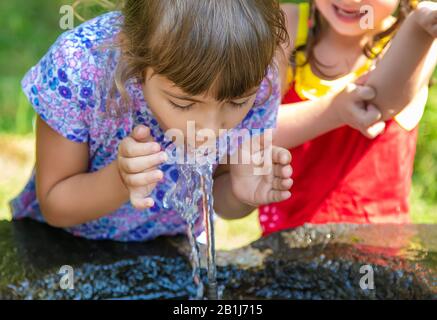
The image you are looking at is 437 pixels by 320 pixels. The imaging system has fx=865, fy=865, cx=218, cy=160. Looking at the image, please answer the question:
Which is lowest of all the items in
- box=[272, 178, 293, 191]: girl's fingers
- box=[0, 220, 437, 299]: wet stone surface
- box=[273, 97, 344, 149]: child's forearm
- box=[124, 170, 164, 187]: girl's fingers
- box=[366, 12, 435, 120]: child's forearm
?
box=[0, 220, 437, 299]: wet stone surface

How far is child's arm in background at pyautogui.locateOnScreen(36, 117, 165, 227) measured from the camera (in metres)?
2.07

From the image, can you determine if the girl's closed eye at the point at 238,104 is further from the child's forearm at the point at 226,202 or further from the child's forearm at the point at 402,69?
the child's forearm at the point at 402,69

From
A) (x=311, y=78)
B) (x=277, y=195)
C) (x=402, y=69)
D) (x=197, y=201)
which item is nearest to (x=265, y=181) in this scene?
(x=277, y=195)

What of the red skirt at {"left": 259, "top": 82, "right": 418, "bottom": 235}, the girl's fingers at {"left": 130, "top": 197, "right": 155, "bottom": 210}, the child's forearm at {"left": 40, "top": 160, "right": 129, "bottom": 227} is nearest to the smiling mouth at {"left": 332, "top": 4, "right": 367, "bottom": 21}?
the red skirt at {"left": 259, "top": 82, "right": 418, "bottom": 235}

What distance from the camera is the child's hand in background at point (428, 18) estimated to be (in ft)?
7.27

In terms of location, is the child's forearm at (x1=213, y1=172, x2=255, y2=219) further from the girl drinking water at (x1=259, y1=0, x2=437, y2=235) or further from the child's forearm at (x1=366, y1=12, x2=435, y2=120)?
the child's forearm at (x1=366, y1=12, x2=435, y2=120)

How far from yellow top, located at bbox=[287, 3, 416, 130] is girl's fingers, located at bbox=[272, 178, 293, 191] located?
655 mm

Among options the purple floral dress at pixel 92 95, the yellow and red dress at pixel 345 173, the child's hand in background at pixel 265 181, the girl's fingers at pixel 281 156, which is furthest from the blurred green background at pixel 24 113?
the girl's fingers at pixel 281 156

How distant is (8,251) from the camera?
2.13m

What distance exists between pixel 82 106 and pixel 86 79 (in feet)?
0.24

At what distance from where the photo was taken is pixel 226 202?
Answer: 230cm

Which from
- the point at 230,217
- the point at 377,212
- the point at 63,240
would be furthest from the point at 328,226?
the point at 63,240

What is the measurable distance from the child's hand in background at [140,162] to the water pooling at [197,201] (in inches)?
8.8
